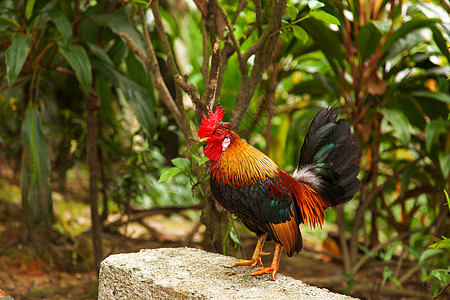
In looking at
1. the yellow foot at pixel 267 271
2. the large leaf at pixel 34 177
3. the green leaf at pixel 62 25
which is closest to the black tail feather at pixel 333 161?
the yellow foot at pixel 267 271

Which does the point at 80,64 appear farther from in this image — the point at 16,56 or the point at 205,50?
the point at 205,50

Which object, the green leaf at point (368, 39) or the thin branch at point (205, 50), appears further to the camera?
the green leaf at point (368, 39)

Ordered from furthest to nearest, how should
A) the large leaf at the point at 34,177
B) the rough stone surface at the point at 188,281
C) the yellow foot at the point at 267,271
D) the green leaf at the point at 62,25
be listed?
1. the large leaf at the point at 34,177
2. the green leaf at the point at 62,25
3. the yellow foot at the point at 267,271
4. the rough stone surface at the point at 188,281

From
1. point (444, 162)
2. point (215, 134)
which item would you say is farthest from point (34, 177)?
point (444, 162)

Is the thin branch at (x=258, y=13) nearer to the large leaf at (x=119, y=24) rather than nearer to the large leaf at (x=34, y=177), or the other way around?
the large leaf at (x=119, y=24)

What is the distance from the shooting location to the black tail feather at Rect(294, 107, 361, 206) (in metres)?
1.91

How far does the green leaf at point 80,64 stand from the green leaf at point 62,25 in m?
0.06

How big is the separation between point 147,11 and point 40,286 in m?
1.87

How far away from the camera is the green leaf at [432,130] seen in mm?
2533

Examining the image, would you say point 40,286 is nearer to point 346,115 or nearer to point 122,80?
point 122,80

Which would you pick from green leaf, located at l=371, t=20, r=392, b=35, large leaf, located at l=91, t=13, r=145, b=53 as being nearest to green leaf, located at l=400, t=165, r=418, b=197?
green leaf, located at l=371, t=20, r=392, b=35

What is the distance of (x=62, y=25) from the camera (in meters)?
2.42

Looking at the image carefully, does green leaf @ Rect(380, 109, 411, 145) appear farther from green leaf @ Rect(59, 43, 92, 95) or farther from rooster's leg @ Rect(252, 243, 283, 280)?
green leaf @ Rect(59, 43, 92, 95)

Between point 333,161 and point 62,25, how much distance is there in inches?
60.2
